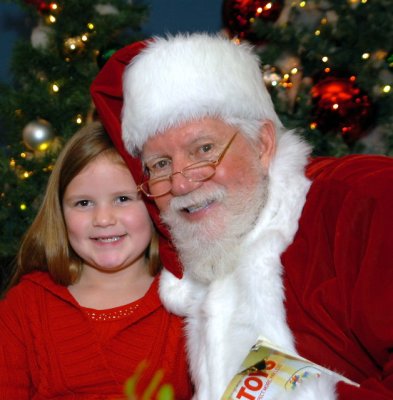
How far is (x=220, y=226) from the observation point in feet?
5.82

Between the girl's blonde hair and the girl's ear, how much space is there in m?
0.52

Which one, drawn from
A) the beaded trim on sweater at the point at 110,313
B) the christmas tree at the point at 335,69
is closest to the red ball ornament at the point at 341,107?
the christmas tree at the point at 335,69

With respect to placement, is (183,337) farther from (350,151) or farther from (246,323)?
(350,151)

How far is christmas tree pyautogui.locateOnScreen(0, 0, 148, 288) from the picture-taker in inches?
115

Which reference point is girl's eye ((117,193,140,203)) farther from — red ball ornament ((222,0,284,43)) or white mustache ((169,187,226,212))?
red ball ornament ((222,0,284,43))

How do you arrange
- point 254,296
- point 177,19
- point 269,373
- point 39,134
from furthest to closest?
point 177,19 → point 39,134 → point 254,296 → point 269,373

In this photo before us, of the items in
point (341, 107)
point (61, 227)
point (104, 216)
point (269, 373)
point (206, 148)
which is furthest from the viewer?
point (341, 107)

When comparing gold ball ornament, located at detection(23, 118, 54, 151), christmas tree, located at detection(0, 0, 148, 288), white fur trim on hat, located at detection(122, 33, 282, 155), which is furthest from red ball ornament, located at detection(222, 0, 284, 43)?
white fur trim on hat, located at detection(122, 33, 282, 155)

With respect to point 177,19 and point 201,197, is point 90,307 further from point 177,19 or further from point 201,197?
point 177,19

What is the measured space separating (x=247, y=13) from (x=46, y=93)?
1130mm

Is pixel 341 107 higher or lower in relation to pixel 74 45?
lower

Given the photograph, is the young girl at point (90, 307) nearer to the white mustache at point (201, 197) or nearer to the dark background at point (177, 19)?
the white mustache at point (201, 197)

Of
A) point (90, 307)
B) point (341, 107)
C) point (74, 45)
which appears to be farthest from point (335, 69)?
point (90, 307)

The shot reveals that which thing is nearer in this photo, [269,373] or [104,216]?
[269,373]
